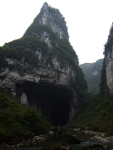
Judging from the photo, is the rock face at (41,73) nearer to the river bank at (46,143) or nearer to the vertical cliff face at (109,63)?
the vertical cliff face at (109,63)

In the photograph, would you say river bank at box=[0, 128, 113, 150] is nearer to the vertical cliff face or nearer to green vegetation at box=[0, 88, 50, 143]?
green vegetation at box=[0, 88, 50, 143]

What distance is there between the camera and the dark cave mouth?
46100 mm

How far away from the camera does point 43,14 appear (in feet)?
234

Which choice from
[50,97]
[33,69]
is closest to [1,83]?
[33,69]

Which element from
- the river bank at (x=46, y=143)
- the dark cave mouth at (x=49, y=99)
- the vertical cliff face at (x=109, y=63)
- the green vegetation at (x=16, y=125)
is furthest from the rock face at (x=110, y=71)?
the green vegetation at (x=16, y=125)

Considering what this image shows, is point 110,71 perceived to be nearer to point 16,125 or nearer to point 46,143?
point 16,125

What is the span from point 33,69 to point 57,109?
2389cm

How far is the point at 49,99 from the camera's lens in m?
56.6

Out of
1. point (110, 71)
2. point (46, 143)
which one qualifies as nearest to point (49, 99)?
point (110, 71)

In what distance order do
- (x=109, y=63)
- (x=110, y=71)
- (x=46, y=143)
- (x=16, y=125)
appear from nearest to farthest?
(x=46, y=143) < (x=16, y=125) < (x=110, y=71) < (x=109, y=63)

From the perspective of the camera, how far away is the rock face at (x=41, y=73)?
135ft

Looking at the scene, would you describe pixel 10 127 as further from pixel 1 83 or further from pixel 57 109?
pixel 57 109

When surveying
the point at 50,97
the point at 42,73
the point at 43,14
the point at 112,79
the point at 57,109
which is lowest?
the point at 57,109

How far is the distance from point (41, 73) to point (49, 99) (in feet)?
46.6
